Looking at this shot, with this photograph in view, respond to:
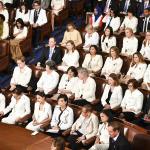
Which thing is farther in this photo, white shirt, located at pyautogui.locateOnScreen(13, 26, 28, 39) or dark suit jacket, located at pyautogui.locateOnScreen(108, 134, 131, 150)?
white shirt, located at pyautogui.locateOnScreen(13, 26, 28, 39)

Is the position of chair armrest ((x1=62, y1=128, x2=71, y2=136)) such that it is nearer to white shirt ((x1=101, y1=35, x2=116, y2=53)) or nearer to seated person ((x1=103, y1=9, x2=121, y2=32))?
white shirt ((x1=101, y1=35, x2=116, y2=53))

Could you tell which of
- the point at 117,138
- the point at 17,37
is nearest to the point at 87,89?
the point at 117,138

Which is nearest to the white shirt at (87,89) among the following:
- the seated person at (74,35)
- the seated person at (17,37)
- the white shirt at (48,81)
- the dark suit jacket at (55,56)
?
the white shirt at (48,81)

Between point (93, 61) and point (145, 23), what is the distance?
187 centimetres

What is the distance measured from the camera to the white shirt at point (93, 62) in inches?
301

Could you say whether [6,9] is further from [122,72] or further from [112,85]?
[112,85]

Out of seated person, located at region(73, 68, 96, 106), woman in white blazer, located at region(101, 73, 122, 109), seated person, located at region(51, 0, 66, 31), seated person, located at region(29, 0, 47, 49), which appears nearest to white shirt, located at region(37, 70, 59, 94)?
seated person, located at region(73, 68, 96, 106)

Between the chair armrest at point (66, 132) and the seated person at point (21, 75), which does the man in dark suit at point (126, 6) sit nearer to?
the seated person at point (21, 75)

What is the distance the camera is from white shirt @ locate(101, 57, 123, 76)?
7.41 meters

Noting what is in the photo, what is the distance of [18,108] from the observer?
6.60 m

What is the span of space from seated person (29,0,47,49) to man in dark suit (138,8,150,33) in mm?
2073

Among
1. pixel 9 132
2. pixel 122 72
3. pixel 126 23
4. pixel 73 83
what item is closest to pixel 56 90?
pixel 73 83

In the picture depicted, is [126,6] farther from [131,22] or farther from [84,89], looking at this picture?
[84,89]

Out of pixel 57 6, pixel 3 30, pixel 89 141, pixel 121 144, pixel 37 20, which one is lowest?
pixel 89 141
